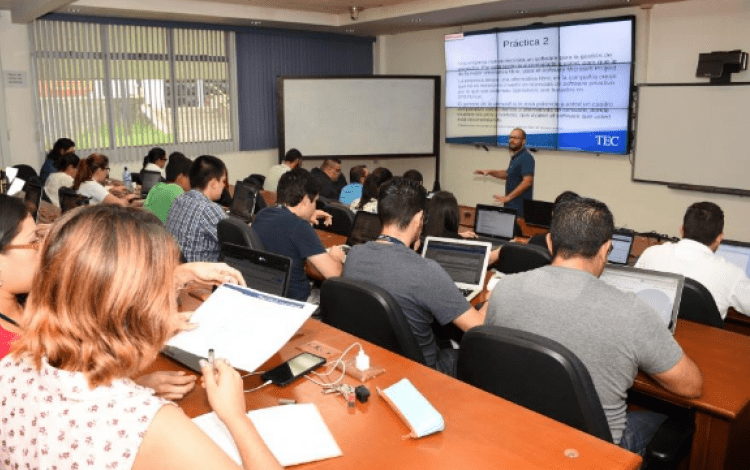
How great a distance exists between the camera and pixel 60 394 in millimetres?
1065

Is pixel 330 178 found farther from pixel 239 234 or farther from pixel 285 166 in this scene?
pixel 239 234

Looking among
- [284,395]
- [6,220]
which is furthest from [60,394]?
[6,220]

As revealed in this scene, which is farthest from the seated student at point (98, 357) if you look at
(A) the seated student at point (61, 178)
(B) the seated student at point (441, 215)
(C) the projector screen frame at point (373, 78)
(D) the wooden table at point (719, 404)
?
(C) the projector screen frame at point (373, 78)

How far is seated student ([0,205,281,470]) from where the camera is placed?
102 centimetres

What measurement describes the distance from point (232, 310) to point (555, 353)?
91 centimetres

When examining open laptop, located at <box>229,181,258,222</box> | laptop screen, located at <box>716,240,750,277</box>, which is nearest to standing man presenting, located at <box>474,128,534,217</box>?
open laptop, located at <box>229,181,258,222</box>

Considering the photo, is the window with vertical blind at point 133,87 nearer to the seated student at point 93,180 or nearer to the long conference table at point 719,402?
the seated student at point 93,180

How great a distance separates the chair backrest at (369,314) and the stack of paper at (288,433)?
0.72 meters

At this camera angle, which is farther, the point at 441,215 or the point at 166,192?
the point at 166,192

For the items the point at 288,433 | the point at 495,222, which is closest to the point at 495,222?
the point at 495,222

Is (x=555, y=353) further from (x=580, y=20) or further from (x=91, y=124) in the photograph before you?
(x=91, y=124)

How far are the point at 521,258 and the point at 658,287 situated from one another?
43.8 inches

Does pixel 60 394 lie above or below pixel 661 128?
below

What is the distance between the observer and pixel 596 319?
1898 mm
